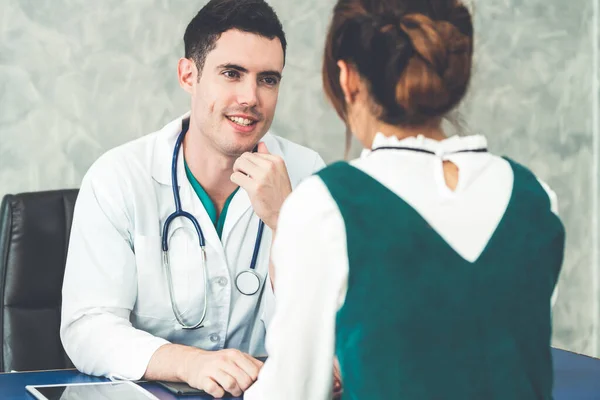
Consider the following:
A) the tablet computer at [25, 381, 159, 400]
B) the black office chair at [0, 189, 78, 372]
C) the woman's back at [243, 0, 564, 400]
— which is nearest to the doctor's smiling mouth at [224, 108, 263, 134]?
the black office chair at [0, 189, 78, 372]

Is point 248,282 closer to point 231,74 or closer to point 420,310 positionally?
point 231,74

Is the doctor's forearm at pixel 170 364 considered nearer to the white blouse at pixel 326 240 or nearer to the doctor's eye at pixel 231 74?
the white blouse at pixel 326 240

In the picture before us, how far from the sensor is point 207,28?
196 centimetres

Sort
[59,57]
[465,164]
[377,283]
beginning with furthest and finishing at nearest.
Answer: [59,57], [465,164], [377,283]

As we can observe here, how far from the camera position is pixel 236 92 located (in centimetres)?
192

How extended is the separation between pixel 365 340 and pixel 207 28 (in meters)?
1.25

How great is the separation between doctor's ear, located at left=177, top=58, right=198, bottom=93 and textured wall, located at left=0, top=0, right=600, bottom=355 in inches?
16.4

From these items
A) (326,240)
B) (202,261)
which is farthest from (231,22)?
(326,240)

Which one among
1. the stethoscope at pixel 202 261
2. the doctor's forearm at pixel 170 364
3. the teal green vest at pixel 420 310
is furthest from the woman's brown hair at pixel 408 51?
the stethoscope at pixel 202 261

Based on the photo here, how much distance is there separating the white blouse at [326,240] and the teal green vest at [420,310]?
0.01 metres

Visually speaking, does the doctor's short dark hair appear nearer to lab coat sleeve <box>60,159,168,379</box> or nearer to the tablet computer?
lab coat sleeve <box>60,159,168,379</box>

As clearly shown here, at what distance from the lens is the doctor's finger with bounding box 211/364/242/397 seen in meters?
1.32

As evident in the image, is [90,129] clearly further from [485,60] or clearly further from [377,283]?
[377,283]

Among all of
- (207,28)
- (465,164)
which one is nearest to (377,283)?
(465,164)
